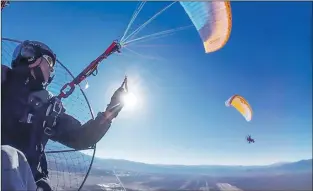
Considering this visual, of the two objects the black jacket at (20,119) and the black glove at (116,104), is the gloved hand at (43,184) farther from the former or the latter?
the black glove at (116,104)

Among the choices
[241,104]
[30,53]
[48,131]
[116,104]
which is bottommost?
[48,131]

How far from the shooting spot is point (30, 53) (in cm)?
270

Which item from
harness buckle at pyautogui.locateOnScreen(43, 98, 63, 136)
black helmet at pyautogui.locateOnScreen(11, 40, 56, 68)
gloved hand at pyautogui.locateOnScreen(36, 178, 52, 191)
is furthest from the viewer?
black helmet at pyautogui.locateOnScreen(11, 40, 56, 68)

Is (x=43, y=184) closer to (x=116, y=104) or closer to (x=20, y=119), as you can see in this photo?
(x=20, y=119)

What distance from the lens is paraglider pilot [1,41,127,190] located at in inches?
88.2

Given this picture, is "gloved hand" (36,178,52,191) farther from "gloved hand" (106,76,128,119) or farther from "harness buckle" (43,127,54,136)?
"gloved hand" (106,76,128,119)

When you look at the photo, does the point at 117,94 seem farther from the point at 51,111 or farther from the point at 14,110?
the point at 14,110

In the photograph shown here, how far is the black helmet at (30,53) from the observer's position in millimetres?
2676

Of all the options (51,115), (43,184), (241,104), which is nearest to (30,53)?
(51,115)

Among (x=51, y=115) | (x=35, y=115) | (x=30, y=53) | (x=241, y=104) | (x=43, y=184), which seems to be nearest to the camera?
(x=43, y=184)

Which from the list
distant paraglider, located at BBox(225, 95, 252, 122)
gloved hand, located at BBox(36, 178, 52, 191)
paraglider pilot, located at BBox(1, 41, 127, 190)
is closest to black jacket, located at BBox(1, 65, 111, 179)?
paraglider pilot, located at BBox(1, 41, 127, 190)

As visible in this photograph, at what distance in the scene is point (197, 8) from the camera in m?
5.61

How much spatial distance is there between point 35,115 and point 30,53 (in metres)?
0.67

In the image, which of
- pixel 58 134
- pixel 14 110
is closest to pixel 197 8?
pixel 58 134
